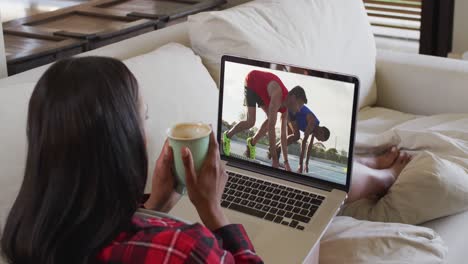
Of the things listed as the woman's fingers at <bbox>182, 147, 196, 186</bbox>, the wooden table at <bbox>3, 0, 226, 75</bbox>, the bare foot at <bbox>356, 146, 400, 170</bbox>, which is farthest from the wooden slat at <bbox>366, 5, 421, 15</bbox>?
the woman's fingers at <bbox>182, 147, 196, 186</bbox>

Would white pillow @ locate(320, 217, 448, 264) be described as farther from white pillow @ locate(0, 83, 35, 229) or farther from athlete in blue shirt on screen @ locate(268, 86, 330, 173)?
white pillow @ locate(0, 83, 35, 229)

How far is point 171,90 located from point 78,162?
787 mm

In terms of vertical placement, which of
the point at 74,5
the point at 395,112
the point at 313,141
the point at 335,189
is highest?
the point at 74,5

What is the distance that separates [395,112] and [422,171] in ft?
2.58

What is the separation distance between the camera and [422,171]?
65.6 inches

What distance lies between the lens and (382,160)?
1.93 meters

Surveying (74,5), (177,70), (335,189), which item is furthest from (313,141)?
(74,5)

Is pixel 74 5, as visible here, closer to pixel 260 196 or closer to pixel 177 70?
pixel 177 70

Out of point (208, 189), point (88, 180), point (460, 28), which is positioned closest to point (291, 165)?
point (208, 189)

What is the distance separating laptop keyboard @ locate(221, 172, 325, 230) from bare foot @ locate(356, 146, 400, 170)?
0.52m

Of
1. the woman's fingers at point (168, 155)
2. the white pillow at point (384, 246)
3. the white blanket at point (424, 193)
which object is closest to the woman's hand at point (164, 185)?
the woman's fingers at point (168, 155)

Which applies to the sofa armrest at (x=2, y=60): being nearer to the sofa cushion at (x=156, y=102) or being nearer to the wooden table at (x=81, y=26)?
the wooden table at (x=81, y=26)

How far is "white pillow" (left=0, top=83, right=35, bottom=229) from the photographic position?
1325 mm

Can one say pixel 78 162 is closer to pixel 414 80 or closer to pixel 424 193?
pixel 424 193
